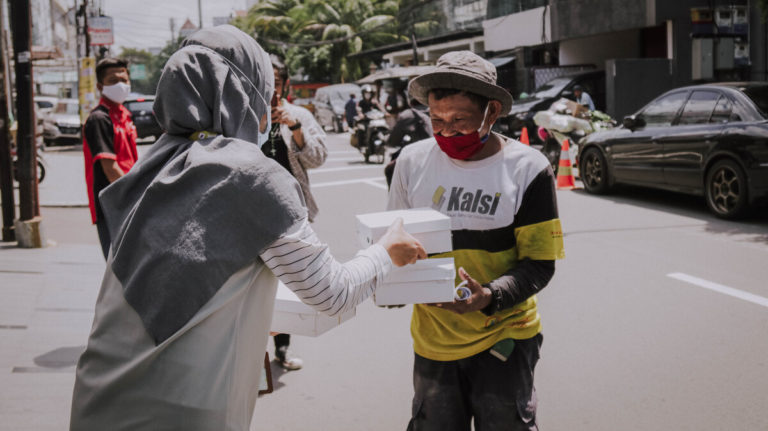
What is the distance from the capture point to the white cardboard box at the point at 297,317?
229 centimetres

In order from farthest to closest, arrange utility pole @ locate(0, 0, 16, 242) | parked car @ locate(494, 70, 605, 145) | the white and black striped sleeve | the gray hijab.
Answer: parked car @ locate(494, 70, 605, 145), utility pole @ locate(0, 0, 16, 242), the white and black striped sleeve, the gray hijab

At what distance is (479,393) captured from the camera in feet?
→ 8.34

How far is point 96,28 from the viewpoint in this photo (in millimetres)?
27016

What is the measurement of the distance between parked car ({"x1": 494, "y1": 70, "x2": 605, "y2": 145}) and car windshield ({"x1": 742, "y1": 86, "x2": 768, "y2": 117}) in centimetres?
730

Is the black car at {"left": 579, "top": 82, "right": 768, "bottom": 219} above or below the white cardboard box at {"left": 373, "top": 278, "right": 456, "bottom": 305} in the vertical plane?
above

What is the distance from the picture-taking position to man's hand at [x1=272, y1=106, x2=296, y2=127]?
174 inches

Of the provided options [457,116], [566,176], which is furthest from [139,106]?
[457,116]

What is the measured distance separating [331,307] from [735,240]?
7433 millimetres

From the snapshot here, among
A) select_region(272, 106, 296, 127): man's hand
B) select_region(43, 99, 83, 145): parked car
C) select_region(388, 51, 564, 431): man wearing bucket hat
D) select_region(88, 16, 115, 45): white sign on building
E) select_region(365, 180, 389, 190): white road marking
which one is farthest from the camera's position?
select_region(43, 99, 83, 145): parked car

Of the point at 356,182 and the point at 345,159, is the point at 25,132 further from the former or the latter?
the point at 345,159

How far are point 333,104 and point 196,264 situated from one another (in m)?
30.1

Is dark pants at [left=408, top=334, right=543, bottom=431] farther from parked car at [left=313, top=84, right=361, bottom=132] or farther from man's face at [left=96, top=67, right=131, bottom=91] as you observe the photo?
parked car at [left=313, top=84, right=361, bottom=132]

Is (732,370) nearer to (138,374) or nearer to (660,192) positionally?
(138,374)

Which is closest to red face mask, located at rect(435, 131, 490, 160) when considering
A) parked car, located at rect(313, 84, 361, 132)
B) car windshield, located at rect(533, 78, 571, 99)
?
car windshield, located at rect(533, 78, 571, 99)
